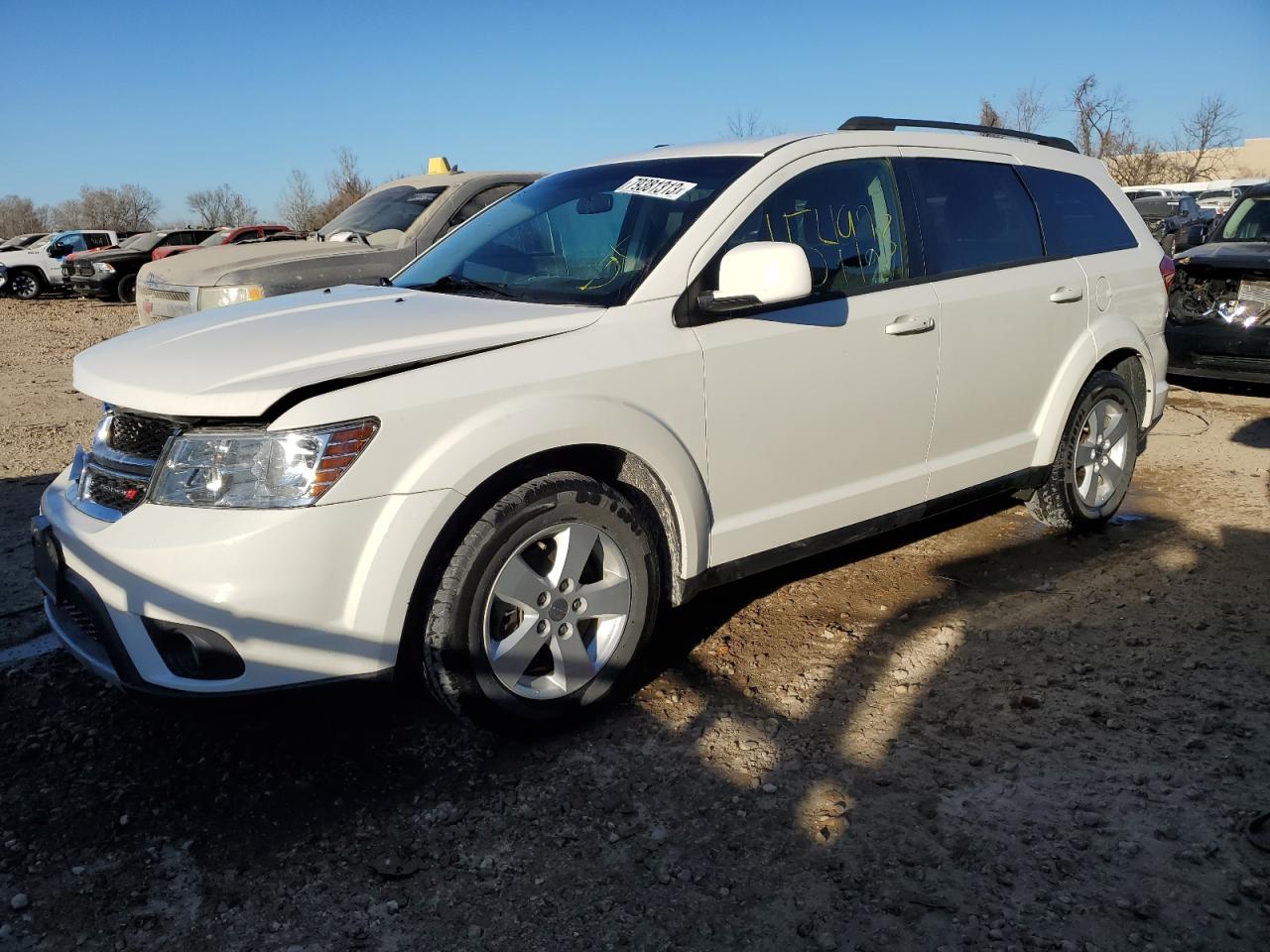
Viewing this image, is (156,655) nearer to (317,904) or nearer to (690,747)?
(317,904)

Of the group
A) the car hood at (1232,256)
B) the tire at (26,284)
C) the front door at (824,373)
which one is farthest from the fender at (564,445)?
the tire at (26,284)

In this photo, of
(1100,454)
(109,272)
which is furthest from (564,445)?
(109,272)

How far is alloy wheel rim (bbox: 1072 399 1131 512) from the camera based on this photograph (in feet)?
16.5

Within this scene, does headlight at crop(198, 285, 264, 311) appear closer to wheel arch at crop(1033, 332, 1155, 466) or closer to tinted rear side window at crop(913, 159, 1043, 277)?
tinted rear side window at crop(913, 159, 1043, 277)

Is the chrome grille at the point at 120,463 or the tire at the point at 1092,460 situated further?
the tire at the point at 1092,460

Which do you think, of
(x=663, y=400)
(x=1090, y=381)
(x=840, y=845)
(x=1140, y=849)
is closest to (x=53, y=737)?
(x=663, y=400)

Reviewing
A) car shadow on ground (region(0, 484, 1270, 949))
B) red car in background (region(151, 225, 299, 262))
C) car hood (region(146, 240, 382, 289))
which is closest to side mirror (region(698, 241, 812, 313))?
car shadow on ground (region(0, 484, 1270, 949))

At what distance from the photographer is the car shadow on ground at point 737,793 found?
2488 mm

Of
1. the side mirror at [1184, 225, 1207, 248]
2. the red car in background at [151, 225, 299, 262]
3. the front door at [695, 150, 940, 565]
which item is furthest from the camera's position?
the red car in background at [151, 225, 299, 262]

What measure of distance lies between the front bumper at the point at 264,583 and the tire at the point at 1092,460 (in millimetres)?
3291

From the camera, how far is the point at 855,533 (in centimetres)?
399

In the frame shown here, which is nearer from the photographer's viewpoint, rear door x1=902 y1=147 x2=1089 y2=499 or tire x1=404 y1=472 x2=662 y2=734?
tire x1=404 y1=472 x2=662 y2=734

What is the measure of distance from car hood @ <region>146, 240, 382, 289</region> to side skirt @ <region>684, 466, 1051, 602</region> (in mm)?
5048

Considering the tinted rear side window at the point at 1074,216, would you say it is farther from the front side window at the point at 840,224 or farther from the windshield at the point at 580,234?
the windshield at the point at 580,234
